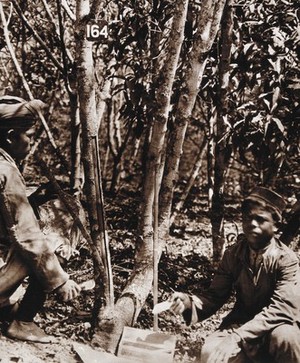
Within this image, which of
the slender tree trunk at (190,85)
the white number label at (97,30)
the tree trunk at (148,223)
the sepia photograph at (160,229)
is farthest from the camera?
the slender tree trunk at (190,85)

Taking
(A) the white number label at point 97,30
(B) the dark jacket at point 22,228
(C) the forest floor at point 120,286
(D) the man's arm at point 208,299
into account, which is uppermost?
(A) the white number label at point 97,30

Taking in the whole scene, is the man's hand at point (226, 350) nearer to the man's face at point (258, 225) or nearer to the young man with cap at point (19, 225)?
the man's face at point (258, 225)

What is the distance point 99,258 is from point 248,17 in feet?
9.91

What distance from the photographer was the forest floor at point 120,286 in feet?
13.5

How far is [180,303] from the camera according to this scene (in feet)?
12.6

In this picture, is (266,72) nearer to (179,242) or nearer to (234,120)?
(234,120)

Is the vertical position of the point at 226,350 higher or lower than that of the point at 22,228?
lower

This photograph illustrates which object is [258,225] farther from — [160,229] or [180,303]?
[160,229]

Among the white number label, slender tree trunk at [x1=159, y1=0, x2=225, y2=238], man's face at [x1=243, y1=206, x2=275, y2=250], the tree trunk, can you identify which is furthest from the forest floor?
the white number label

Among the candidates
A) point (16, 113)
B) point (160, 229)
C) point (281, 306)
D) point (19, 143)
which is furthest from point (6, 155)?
point (281, 306)

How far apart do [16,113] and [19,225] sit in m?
0.71

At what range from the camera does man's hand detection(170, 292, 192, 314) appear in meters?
3.81

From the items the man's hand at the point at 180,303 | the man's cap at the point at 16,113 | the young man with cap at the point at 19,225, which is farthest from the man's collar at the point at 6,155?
the man's hand at the point at 180,303

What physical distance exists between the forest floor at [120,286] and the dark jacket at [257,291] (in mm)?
843
